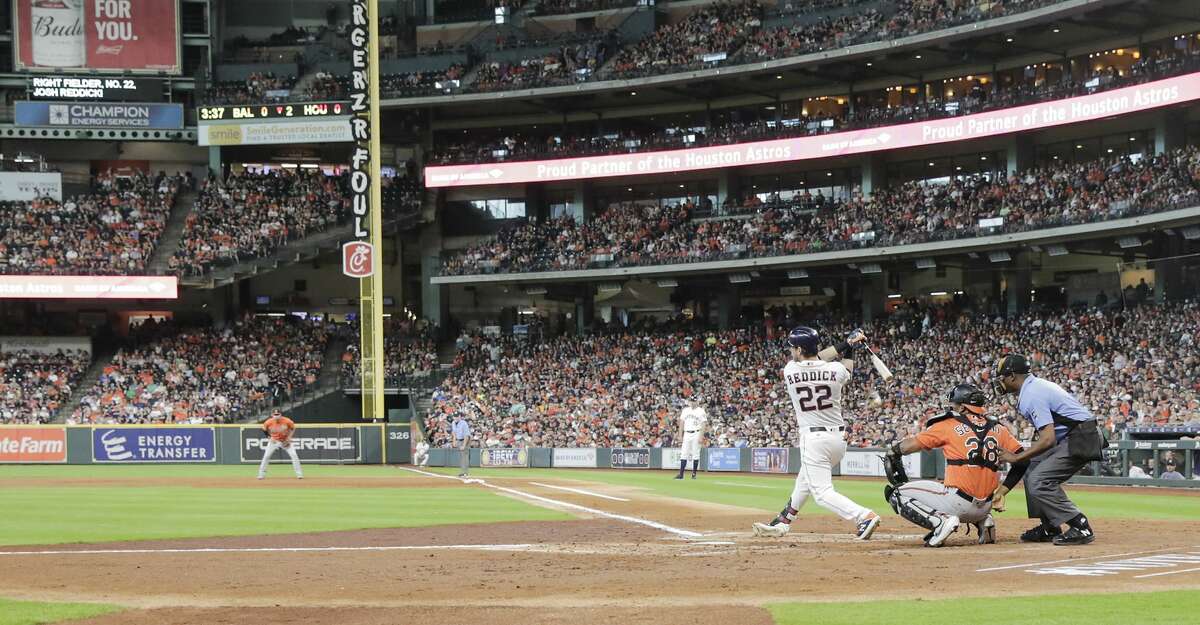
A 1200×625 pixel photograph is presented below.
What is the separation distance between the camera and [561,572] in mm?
10125

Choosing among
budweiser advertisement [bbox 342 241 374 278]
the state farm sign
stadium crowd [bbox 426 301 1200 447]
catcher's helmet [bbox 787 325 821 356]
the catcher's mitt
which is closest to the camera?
the catcher's mitt

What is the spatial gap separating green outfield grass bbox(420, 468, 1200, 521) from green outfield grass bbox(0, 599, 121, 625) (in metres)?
11.3

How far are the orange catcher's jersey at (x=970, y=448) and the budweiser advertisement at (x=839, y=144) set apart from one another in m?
27.7

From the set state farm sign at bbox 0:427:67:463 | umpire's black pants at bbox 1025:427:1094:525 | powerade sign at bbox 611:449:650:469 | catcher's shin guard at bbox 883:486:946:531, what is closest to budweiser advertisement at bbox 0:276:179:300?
state farm sign at bbox 0:427:67:463

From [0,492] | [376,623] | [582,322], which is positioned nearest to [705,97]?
[582,322]

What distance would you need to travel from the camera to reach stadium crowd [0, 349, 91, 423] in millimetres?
45469

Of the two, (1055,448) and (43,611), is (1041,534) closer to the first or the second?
(1055,448)

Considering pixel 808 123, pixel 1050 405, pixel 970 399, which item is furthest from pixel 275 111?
pixel 1050 405

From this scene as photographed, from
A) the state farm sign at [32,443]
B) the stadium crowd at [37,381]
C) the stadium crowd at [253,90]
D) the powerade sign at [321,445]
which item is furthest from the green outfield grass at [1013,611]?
the stadium crowd at [253,90]

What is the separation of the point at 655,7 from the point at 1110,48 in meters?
19.7

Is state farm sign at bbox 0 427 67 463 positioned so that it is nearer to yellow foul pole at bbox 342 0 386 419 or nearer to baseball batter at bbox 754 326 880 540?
yellow foul pole at bbox 342 0 386 419

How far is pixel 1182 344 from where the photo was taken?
31797mm

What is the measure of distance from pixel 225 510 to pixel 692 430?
1113 cm

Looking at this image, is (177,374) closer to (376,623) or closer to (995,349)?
(995,349)
